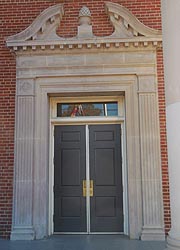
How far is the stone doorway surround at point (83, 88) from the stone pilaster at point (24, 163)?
0.07 feet

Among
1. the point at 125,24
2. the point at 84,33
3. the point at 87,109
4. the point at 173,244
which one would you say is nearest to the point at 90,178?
the point at 87,109

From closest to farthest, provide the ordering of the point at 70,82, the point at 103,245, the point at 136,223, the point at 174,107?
the point at 174,107 → the point at 103,245 → the point at 136,223 → the point at 70,82

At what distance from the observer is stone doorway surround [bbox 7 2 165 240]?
316 inches

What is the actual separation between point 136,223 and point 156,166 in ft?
4.48

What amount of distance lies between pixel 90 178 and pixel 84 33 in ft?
11.6

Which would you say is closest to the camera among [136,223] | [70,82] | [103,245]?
[103,245]

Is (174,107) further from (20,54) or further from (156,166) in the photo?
(20,54)

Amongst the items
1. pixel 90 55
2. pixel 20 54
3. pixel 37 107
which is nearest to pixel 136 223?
pixel 37 107

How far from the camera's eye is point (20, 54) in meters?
8.58

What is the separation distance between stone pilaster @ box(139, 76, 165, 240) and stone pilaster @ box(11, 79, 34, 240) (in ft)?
8.48

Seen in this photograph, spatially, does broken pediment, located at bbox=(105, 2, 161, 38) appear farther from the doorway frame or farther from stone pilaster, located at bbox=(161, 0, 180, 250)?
stone pilaster, located at bbox=(161, 0, 180, 250)

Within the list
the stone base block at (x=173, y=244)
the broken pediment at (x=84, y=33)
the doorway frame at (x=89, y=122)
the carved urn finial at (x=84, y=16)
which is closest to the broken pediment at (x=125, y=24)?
the broken pediment at (x=84, y=33)

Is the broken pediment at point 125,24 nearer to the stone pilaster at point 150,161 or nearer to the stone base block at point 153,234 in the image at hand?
the stone pilaster at point 150,161

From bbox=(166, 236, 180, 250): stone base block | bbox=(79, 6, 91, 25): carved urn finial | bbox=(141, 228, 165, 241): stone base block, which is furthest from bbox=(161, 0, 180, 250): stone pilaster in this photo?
bbox=(79, 6, 91, 25): carved urn finial
